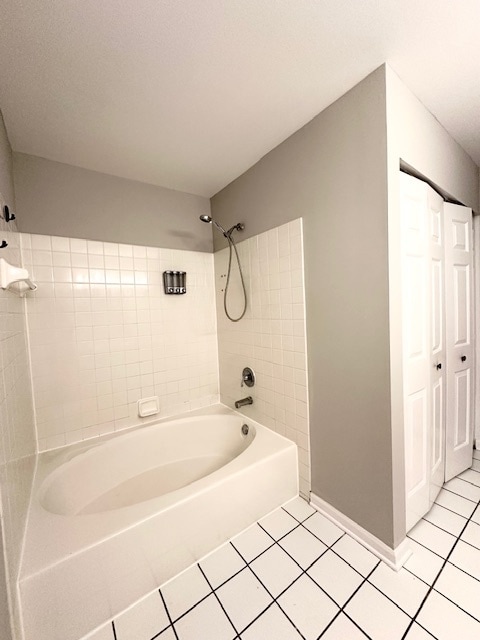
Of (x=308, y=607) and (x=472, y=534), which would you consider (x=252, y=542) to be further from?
(x=472, y=534)

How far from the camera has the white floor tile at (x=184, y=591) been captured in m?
0.97

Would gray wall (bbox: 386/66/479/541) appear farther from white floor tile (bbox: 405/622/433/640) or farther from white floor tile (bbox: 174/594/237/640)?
white floor tile (bbox: 174/594/237/640)

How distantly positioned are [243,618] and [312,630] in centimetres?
25

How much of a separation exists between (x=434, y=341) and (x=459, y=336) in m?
0.41

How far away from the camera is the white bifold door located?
117 cm

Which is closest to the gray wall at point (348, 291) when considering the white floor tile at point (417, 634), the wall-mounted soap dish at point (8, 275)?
the white floor tile at point (417, 634)

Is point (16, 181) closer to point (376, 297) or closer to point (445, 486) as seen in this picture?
point (376, 297)

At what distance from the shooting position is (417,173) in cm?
122

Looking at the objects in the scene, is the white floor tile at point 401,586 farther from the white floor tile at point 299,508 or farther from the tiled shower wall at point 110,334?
the tiled shower wall at point 110,334

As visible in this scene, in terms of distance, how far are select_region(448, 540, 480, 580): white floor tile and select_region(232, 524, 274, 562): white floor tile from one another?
2.70 ft

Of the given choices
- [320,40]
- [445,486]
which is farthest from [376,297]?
[445,486]

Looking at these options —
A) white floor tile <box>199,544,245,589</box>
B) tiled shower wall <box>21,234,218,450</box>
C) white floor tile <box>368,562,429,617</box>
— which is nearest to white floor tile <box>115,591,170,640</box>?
white floor tile <box>199,544,245,589</box>

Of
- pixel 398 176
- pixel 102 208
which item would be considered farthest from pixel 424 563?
pixel 102 208

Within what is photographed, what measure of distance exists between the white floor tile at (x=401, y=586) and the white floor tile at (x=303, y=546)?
0.23m
